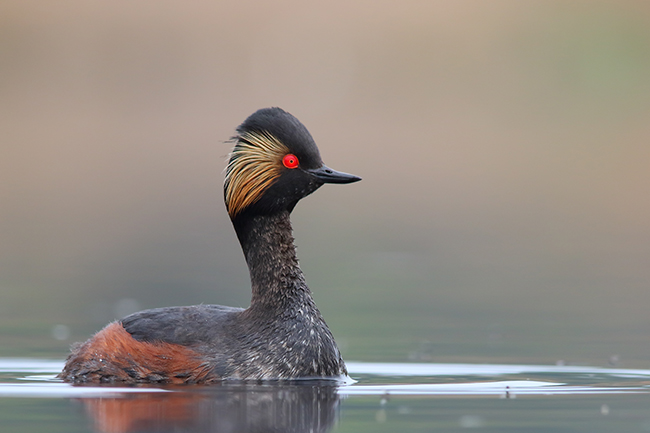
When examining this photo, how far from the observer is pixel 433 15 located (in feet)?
162

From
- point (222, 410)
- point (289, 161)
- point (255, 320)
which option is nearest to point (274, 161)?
point (289, 161)

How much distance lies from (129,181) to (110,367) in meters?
25.0

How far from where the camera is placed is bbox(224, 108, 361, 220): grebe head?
400 inches

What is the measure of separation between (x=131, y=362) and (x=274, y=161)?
202cm

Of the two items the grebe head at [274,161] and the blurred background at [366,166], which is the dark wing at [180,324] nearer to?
the grebe head at [274,161]

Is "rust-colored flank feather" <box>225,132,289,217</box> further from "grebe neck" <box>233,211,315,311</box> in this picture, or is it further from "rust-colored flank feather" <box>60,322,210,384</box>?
"rust-colored flank feather" <box>60,322,210,384</box>

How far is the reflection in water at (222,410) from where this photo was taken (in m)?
7.86

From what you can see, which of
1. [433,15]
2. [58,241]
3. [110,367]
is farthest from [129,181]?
[110,367]

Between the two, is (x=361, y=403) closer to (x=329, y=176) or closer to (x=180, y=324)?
A: (x=180, y=324)

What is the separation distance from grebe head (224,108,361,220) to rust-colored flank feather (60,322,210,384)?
152 centimetres

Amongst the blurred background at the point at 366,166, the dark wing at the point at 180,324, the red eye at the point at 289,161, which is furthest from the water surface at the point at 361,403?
the red eye at the point at 289,161

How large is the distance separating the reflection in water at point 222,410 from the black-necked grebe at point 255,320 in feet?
1.23

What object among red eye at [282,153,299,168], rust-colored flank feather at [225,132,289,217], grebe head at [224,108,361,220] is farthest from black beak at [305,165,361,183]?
rust-colored flank feather at [225,132,289,217]

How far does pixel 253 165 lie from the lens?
10.2 meters
